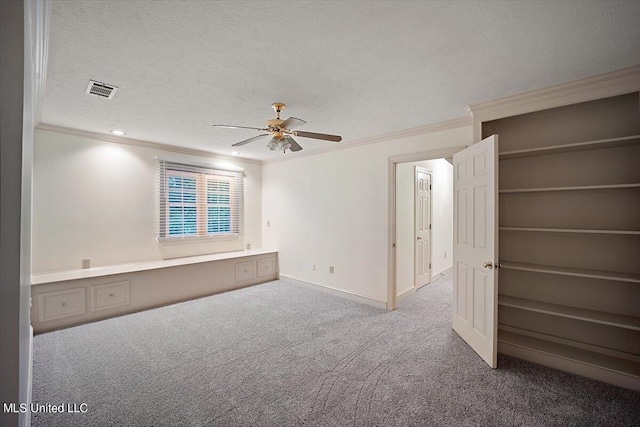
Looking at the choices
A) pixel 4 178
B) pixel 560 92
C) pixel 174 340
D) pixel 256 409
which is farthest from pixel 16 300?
pixel 560 92

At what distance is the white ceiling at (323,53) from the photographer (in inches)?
59.7

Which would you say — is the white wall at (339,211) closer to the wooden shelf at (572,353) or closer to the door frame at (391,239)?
the door frame at (391,239)

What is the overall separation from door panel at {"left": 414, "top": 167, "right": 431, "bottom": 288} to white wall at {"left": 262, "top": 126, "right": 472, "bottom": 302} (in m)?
1.06

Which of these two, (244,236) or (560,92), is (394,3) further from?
(244,236)

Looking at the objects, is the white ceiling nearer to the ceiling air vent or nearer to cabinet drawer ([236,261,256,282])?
the ceiling air vent

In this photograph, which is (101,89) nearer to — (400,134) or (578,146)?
(400,134)

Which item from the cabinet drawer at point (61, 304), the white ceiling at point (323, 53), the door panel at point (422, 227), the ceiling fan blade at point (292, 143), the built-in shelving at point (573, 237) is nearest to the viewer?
the white ceiling at point (323, 53)

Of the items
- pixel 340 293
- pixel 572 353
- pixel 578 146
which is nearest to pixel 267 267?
pixel 340 293

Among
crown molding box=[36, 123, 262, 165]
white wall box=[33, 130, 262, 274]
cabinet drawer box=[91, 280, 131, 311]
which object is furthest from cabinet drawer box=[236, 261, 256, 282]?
crown molding box=[36, 123, 262, 165]

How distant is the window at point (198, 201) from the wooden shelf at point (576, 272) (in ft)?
14.7

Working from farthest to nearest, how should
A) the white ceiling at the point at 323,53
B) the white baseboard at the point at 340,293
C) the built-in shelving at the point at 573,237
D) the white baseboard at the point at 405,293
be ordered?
the white baseboard at the point at 405,293 → the white baseboard at the point at 340,293 → the built-in shelving at the point at 573,237 → the white ceiling at the point at 323,53

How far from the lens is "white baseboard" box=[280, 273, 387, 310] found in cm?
402

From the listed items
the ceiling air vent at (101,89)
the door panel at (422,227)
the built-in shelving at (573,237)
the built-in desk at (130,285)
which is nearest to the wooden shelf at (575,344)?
the built-in shelving at (573,237)

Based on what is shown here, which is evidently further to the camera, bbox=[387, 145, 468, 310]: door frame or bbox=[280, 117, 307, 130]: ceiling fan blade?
bbox=[387, 145, 468, 310]: door frame
